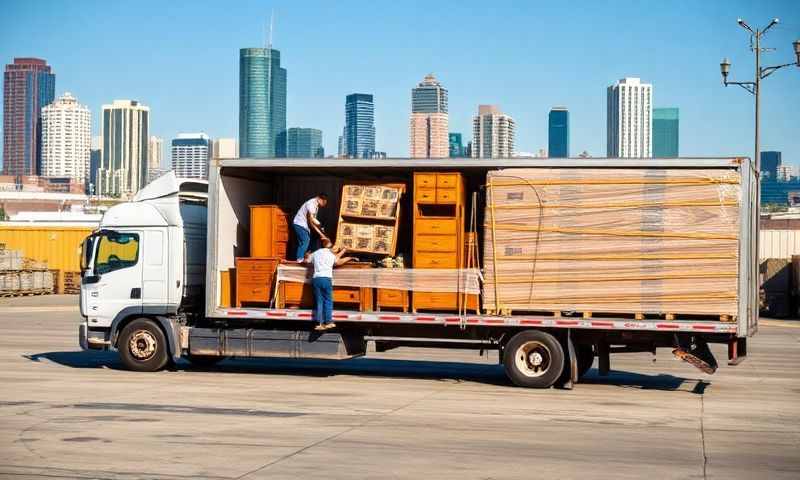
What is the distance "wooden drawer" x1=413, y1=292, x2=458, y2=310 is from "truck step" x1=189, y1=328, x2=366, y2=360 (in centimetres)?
144

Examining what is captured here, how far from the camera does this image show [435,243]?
61.8ft

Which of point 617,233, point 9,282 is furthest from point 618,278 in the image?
point 9,282

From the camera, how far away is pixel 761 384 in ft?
64.3

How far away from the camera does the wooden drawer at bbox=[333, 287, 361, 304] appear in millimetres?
19250

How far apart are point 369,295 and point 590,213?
13.2ft

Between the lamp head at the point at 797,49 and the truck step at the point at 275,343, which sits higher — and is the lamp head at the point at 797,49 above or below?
above

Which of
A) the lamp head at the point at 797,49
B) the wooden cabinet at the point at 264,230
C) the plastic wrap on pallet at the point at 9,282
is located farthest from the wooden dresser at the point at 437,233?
the plastic wrap on pallet at the point at 9,282

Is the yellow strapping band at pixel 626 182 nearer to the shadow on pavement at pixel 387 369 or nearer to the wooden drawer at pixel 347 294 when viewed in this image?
the wooden drawer at pixel 347 294

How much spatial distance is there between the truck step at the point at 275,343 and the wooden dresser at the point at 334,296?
51 cm

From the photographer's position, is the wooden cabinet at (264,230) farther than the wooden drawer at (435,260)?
Yes

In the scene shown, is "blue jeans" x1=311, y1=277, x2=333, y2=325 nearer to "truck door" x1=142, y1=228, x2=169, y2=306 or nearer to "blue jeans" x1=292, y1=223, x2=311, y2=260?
"blue jeans" x1=292, y1=223, x2=311, y2=260

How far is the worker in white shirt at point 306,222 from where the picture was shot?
65.3ft

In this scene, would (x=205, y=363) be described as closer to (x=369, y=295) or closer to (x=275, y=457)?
(x=369, y=295)

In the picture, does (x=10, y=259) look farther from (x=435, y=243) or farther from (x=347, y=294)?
(x=435, y=243)
